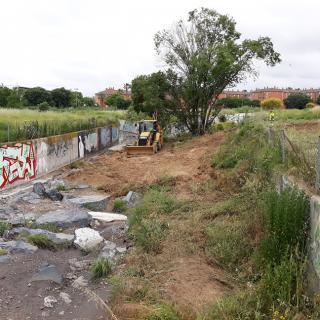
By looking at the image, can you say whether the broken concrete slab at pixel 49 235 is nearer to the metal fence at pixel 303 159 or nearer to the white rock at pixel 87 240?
the white rock at pixel 87 240

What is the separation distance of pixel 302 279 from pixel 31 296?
4401 millimetres

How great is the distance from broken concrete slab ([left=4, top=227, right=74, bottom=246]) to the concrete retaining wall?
6.75 m

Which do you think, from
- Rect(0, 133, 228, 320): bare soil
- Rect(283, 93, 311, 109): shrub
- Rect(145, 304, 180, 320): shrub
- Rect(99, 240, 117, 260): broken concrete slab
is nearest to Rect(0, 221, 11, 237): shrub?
Rect(0, 133, 228, 320): bare soil

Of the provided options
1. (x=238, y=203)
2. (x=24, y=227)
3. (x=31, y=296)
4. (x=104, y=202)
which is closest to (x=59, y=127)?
(x=104, y=202)

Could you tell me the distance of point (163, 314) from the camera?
6.31 meters

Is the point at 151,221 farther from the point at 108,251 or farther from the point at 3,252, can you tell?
the point at 3,252

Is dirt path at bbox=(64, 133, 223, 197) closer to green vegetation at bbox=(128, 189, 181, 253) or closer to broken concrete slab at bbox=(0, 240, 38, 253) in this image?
green vegetation at bbox=(128, 189, 181, 253)

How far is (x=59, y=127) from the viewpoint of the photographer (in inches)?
1024

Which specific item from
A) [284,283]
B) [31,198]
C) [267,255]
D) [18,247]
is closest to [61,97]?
[31,198]

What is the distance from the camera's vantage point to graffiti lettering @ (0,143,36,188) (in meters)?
18.0

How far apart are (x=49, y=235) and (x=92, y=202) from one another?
4090 millimetres

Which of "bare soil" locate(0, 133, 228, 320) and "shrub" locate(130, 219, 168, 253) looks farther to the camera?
"shrub" locate(130, 219, 168, 253)

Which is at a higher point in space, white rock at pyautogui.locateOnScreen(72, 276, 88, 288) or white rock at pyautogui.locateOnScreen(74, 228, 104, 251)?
white rock at pyautogui.locateOnScreen(74, 228, 104, 251)

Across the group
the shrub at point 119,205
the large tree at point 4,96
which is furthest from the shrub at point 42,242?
the large tree at point 4,96
